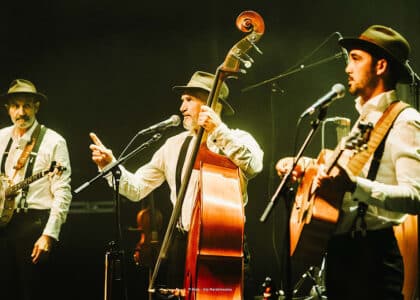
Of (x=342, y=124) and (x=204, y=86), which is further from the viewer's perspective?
(x=342, y=124)

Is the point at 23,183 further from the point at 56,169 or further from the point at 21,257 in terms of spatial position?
the point at 21,257

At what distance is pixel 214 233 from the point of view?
346cm

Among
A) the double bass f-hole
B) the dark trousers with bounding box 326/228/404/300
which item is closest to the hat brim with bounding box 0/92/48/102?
the double bass f-hole

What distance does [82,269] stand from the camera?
21.8 feet

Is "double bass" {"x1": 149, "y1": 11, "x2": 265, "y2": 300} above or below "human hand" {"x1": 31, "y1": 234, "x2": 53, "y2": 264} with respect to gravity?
above

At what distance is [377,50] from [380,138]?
22.0 inches

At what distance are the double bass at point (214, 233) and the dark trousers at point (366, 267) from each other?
0.72 metres

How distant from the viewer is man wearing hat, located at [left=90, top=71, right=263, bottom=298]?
3781mm

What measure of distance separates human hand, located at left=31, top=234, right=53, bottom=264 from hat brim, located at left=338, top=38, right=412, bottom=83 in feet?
9.56

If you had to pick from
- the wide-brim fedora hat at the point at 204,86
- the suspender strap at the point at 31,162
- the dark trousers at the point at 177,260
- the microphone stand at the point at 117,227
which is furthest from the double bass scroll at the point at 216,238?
the suspender strap at the point at 31,162

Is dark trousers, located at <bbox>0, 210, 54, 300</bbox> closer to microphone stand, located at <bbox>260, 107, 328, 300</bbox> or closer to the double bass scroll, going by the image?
the double bass scroll

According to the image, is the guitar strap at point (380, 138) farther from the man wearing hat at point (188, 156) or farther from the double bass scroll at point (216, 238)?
the man wearing hat at point (188, 156)

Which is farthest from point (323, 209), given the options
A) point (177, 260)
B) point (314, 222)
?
point (177, 260)

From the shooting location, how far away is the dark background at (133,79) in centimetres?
589
